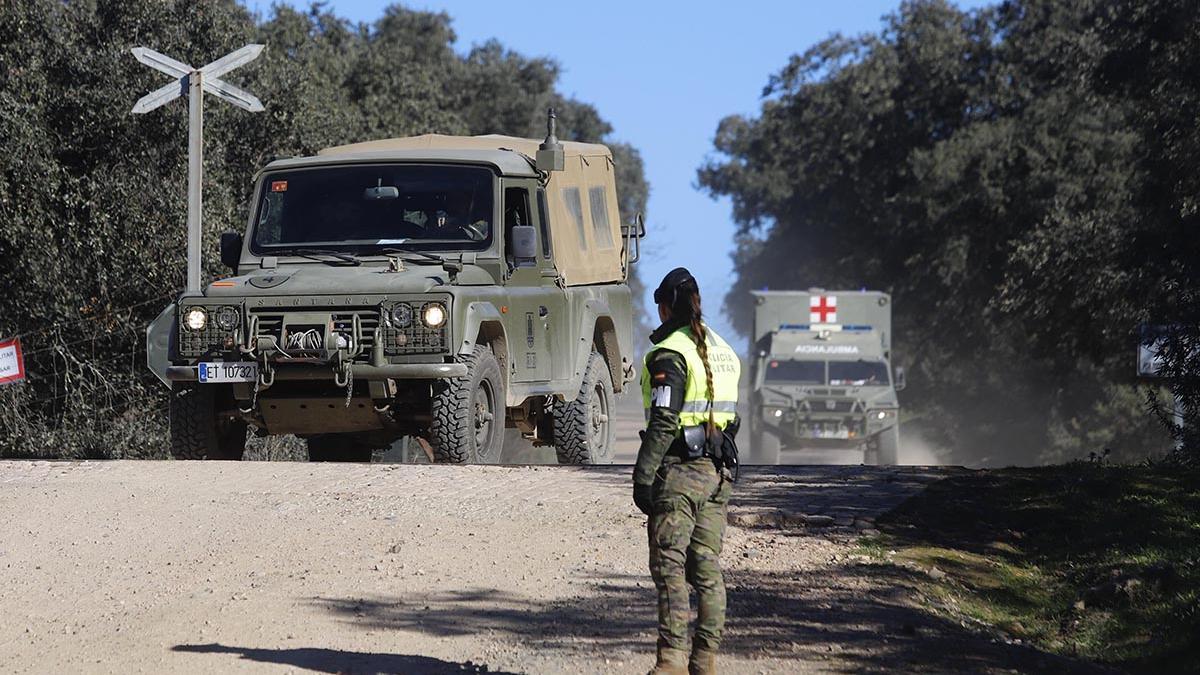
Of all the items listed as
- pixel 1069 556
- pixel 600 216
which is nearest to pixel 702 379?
pixel 1069 556

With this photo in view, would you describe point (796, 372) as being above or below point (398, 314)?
above

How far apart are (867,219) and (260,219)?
33.2 metres

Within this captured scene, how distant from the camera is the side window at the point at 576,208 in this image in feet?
50.4

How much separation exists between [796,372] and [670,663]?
76.4ft

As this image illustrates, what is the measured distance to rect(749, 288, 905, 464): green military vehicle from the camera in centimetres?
2911

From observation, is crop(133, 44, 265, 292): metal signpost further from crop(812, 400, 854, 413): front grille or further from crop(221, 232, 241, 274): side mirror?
crop(812, 400, 854, 413): front grille

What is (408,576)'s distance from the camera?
29.6 feet

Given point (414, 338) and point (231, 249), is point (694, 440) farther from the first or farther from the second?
point (231, 249)

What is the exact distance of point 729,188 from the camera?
60438mm

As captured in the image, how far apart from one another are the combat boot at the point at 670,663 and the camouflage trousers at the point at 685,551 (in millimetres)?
20

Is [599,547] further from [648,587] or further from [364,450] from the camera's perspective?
[364,450]

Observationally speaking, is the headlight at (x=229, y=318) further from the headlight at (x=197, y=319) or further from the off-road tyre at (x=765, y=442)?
the off-road tyre at (x=765, y=442)

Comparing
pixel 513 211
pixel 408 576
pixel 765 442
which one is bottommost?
pixel 408 576

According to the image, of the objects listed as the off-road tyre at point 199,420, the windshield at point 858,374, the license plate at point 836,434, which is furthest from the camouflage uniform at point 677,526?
the windshield at point 858,374
